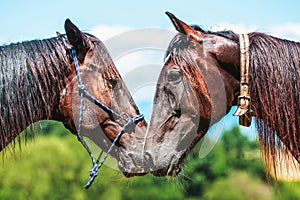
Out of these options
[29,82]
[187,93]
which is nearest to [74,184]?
[29,82]

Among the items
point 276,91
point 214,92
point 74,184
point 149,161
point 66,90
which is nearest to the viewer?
point 276,91

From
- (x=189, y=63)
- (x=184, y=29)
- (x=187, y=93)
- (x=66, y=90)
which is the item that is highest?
(x=184, y=29)

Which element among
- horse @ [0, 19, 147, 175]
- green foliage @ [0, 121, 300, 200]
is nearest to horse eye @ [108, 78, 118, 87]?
horse @ [0, 19, 147, 175]

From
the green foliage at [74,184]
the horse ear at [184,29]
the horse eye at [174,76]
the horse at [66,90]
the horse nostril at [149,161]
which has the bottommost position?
the green foliage at [74,184]

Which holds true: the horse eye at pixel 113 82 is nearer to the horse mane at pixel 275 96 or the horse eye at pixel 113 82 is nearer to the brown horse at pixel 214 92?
the brown horse at pixel 214 92

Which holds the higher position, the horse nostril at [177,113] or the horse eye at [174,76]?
the horse eye at [174,76]

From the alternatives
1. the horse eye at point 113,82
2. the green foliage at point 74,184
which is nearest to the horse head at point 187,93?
the horse eye at point 113,82

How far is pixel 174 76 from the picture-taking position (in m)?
4.43

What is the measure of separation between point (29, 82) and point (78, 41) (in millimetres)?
623

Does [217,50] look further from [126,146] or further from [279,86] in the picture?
[126,146]

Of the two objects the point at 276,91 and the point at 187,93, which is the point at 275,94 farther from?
the point at 187,93

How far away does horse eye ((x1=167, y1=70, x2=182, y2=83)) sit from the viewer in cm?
442

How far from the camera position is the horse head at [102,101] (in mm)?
5262

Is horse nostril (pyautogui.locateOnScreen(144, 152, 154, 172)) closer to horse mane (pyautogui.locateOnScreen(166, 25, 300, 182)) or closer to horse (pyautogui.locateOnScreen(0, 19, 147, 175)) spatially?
horse (pyautogui.locateOnScreen(0, 19, 147, 175))
